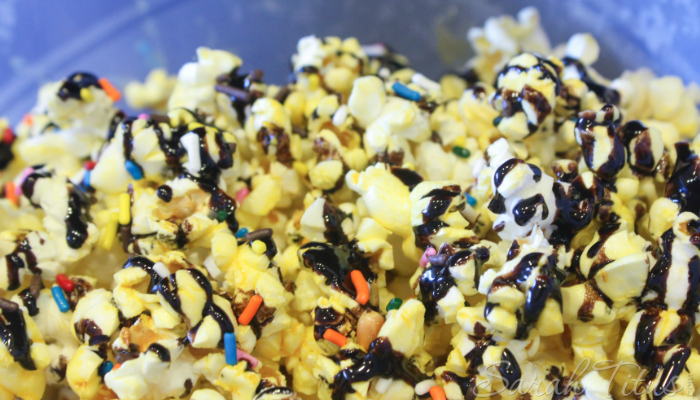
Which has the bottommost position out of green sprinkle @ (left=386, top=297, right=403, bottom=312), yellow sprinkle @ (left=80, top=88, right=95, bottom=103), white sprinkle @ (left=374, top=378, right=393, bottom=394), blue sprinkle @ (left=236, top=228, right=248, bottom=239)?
white sprinkle @ (left=374, top=378, right=393, bottom=394)

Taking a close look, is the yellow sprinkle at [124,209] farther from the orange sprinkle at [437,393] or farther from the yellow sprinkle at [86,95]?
the orange sprinkle at [437,393]

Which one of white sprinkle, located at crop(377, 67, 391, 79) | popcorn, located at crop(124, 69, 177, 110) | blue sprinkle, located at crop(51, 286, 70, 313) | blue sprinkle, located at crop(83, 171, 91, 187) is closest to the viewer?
blue sprinkle, located at crop(51, 286, 70, 313)

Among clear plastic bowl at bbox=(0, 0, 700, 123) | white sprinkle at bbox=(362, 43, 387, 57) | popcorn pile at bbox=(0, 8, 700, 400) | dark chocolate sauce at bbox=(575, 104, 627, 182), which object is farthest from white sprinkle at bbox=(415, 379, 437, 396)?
clear plastic bowl at bbox=(0, 0, 700, 123)

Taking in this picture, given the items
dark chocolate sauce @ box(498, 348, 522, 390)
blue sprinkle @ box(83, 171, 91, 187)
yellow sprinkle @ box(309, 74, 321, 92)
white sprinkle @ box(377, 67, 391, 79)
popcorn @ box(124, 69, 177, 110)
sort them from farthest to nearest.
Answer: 1. popcorn @ box(124, 69, 177, 110)
2. white sprinkle @ box(377, 67, 391, 79)
3. yellow sprinkle @ box(309, 74, 321, 92)
4. blue sprinkle @ box(83, 171, 91, 187)
5. dark chocolate sauce @ box(498, 348, 522, 390)

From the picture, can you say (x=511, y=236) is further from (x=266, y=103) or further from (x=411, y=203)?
(x=266, y=103)

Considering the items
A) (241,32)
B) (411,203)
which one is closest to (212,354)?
(411,203)

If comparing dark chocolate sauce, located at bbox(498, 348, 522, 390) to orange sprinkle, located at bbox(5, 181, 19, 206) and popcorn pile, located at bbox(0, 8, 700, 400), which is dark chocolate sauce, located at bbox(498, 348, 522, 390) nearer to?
popcorn pile, located at bbox(0, 8, 700, 400)
